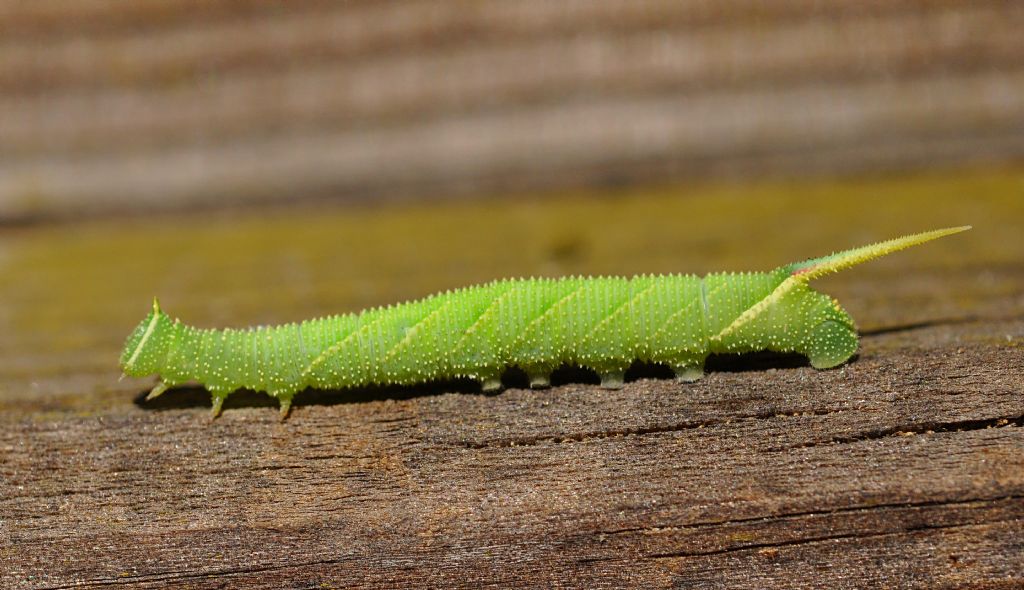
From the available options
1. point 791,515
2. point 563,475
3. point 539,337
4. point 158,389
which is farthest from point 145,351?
point 791,515

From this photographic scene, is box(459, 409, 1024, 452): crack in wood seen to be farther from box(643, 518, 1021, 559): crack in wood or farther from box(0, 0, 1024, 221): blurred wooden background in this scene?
box(0, 0, 1024, 221): blurred wooden background

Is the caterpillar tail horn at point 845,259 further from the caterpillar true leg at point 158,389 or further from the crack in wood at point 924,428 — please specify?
the caterpillar true leg at point 158,389

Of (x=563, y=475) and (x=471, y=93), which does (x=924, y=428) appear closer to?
(x=563, y=475)

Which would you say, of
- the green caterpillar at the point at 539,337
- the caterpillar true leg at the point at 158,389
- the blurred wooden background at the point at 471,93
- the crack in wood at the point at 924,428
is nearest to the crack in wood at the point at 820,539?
the crack in wood at the point at 924,428

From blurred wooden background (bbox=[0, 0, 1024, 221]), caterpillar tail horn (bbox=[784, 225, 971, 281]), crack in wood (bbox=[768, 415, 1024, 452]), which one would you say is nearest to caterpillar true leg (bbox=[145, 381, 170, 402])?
crack in wood (bbox=[768, 415, 1024, 452])

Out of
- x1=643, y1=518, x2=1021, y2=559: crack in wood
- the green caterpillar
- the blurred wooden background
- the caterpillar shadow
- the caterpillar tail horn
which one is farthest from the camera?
the blurred wooden background
